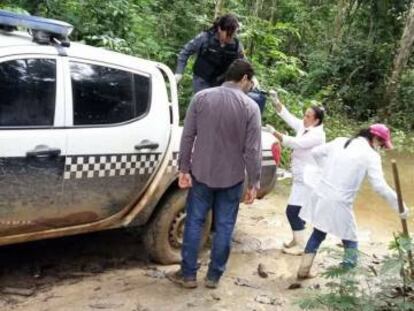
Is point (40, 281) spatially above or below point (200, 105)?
below

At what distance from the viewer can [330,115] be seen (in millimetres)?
14391

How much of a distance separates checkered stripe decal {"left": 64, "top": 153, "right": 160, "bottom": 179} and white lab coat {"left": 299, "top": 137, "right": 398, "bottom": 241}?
138 centimetres

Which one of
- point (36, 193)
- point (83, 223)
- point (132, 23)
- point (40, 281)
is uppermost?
point (132, 23)

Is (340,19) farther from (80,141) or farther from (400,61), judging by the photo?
(80,141)

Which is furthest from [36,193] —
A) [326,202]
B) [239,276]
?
[326,202]

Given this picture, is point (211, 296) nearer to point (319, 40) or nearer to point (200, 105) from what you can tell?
point (200, 105)

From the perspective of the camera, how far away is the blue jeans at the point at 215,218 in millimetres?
4643

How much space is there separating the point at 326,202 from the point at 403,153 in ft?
25.3

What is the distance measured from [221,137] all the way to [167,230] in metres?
1.03

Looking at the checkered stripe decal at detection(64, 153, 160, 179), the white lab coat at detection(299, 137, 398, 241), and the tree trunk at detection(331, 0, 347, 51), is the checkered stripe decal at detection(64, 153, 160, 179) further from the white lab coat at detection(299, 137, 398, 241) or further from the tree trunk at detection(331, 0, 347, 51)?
the tree trunk at detection(331, 0, 347, 51)

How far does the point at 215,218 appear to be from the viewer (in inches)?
187

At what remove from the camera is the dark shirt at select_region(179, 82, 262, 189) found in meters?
4.45

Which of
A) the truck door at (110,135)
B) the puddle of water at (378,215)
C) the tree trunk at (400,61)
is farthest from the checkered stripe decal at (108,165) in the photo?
the tree trunk at (400,61)

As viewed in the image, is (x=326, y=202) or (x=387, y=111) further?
(x=387, y=111)
